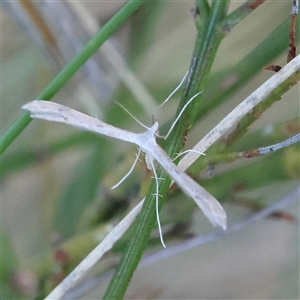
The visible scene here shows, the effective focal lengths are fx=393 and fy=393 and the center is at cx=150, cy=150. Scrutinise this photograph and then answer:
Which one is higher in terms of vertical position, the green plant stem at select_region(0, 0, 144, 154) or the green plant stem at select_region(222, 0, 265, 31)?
the green plant stem at select_region(0, 0, 144, 154)

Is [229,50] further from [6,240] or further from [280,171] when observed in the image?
[6,240]

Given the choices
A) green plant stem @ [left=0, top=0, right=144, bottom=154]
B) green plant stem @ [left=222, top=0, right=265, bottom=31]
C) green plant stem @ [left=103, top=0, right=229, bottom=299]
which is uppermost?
green plant stem @ [left=0, top=0, right=144, bottom=154]

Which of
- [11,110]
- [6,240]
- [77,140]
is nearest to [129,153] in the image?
[77,140]

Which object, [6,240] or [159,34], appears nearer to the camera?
[6,240]

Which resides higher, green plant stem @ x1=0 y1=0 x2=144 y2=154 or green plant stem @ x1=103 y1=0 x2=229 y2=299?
green plant stem @ x1=0 y1=0 x2=144 y2=154
